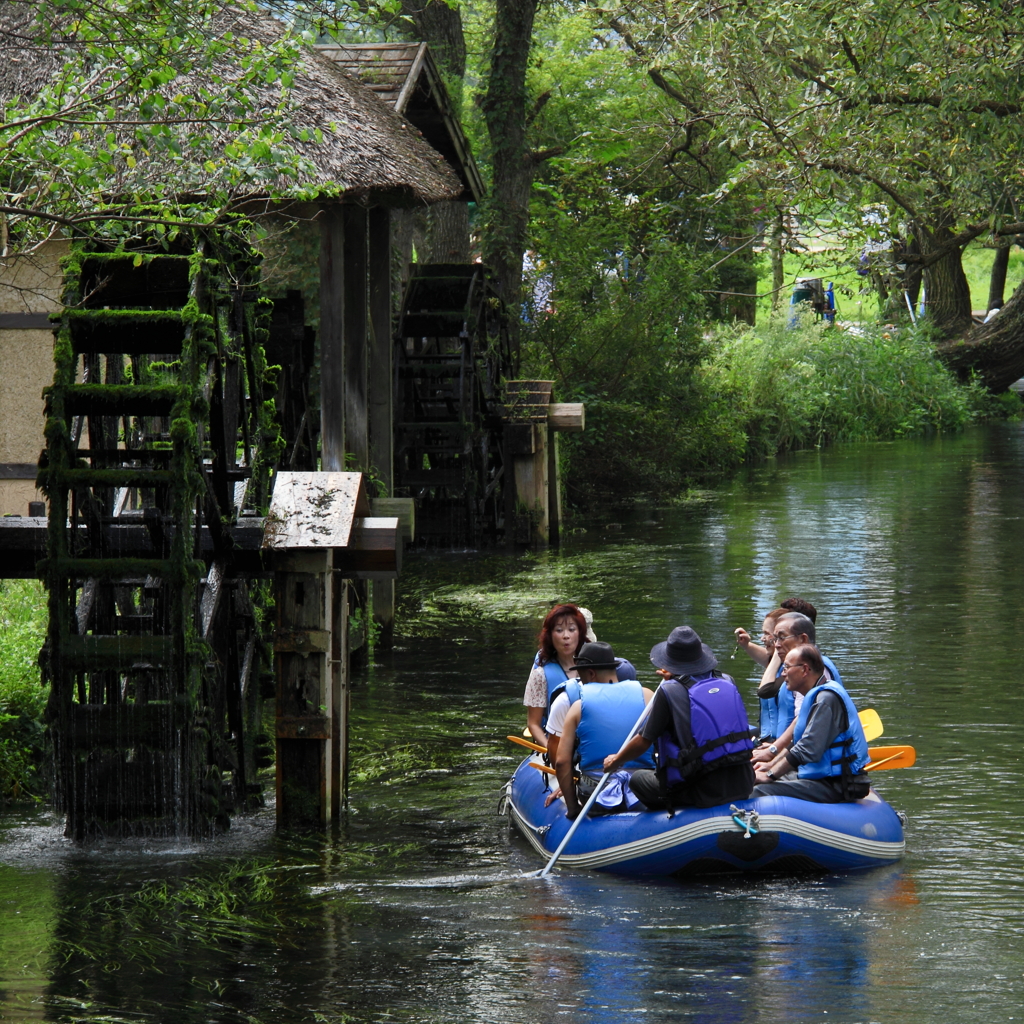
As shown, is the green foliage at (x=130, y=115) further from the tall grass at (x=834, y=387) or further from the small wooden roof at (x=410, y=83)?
the tall grass at (x=834, y=387)

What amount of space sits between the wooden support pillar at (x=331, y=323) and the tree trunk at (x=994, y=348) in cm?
3151

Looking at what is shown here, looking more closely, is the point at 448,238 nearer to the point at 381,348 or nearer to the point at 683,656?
the point at 381,348

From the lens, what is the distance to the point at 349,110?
12.9 m

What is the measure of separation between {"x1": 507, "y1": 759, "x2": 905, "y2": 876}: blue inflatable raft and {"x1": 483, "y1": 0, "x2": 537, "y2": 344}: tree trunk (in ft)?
49.6

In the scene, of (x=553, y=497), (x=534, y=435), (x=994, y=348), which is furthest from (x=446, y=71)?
(x=994, y=348)

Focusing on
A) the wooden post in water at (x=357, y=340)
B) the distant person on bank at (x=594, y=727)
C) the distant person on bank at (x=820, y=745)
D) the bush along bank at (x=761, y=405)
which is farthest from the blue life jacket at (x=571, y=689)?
the bush along bank at (x=761, y=405)

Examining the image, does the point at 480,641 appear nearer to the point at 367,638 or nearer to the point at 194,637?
the point at 367,638

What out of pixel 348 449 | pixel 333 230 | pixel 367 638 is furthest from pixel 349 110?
pixel 367 638

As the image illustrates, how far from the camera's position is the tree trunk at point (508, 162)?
→ 22547mm

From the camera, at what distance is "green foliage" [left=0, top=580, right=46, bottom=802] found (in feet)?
31.3

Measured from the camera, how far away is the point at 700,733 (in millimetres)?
7941

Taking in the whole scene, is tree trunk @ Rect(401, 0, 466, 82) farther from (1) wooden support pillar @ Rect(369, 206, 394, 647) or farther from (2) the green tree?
(1) wooden support pillar @ Rect(369, 206, 394, 647)

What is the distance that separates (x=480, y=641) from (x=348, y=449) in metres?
2.22

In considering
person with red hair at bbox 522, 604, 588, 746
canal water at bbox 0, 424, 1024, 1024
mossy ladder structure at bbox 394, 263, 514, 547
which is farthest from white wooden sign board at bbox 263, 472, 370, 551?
mossy ladder structure at bbox 394, 263, 514, 547
